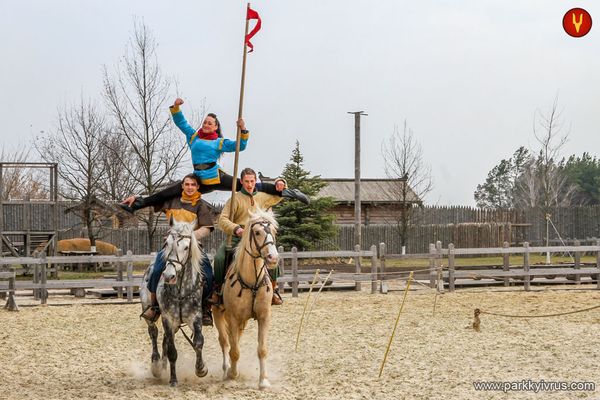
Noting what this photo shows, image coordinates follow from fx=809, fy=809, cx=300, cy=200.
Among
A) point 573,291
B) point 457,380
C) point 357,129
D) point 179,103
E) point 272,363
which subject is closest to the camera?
Result: point 457,380

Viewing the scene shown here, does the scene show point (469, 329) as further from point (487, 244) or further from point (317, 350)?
point (487, 244)

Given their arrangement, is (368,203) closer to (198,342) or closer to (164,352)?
(164,352)

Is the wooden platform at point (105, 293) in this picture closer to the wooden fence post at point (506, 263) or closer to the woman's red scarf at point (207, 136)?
the wooden fence post at point (506, 263)

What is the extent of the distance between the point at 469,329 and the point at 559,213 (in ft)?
115

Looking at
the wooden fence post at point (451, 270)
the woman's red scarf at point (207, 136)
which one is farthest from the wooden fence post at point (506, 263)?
the woman's red scarf at point (207, 136)

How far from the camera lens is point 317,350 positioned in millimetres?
11062

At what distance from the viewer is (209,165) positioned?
29.8 feet

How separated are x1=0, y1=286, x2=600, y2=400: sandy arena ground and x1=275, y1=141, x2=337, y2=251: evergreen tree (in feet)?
43.2

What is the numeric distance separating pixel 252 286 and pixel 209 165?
1540 mm

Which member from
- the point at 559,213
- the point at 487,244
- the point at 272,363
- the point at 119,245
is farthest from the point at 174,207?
the point at 559,213

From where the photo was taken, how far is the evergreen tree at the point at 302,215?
30.0 m

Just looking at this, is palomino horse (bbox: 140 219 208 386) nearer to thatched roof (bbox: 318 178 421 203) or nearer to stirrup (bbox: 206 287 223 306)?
stirrup (bbox: 206 287 223 306)

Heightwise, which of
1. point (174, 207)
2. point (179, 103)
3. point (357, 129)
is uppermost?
point (357, 129)

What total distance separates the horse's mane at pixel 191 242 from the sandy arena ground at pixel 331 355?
1.29 metres
